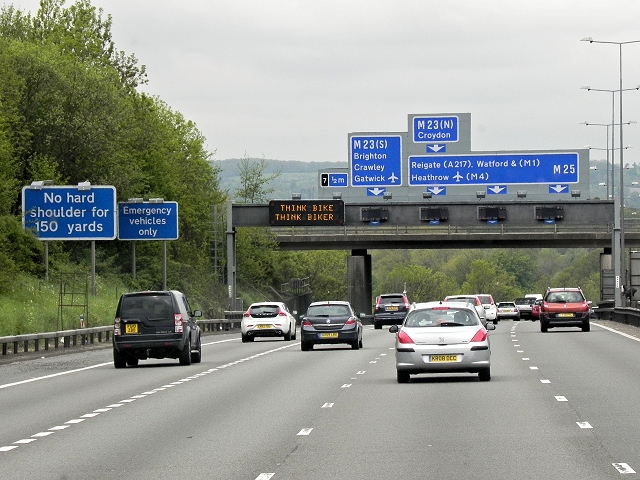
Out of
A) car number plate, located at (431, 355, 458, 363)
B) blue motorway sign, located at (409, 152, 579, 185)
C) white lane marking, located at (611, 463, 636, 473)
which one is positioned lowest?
white lane marking, located at (611, 463, 636, 473)

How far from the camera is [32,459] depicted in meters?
13.8

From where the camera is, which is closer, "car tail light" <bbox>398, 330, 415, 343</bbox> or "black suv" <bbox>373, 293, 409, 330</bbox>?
"car tail light" <bbox>398, 330, 415, 343</bbox>

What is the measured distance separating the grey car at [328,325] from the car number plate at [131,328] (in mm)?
9235

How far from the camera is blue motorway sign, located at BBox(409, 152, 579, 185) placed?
213 ft

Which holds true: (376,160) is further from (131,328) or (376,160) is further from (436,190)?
(131,328)

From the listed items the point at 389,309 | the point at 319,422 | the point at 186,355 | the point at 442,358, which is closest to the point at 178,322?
the point at 186,355

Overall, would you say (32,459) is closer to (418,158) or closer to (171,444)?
(171,444)

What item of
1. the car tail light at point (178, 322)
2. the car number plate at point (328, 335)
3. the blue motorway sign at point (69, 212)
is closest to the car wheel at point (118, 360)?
the car tail light at point (178, 322)

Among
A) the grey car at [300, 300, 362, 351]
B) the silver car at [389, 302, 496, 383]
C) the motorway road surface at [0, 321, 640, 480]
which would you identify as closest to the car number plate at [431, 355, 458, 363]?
the silver car at [389, 302, 496, 383]

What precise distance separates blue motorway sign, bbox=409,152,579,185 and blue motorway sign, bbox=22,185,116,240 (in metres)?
18.7

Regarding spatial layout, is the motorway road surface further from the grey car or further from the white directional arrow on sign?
the white directional arrow on sign

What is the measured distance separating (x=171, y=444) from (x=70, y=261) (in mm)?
53900

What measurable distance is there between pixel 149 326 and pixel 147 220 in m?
26.3

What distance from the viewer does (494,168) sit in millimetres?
65375
